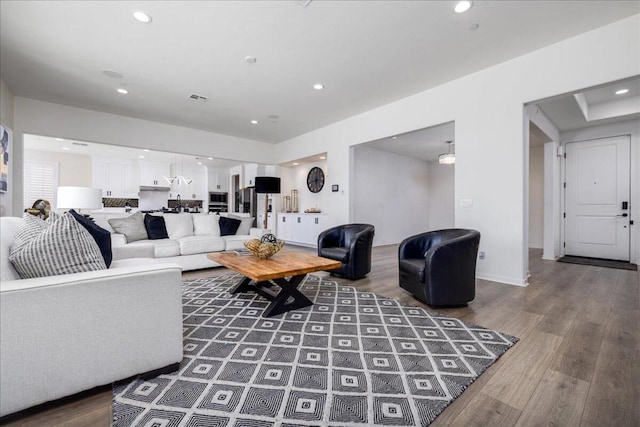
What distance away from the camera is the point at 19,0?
7.68 ft

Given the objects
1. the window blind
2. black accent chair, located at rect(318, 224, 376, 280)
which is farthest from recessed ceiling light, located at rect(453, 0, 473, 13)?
the window blind

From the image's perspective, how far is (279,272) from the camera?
91.0 inches

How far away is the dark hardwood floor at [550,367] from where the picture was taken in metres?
1.28

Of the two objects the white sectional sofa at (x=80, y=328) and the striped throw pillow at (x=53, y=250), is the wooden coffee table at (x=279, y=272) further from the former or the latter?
the striped throw pillow at (x=53, y=250)

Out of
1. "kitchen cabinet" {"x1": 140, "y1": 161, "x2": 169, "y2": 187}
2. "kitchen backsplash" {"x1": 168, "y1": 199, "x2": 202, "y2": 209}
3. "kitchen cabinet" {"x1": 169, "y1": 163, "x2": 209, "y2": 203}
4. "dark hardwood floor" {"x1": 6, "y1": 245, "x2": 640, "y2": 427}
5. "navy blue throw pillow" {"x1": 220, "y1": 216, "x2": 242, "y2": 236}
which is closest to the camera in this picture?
"dark hardwood floor" {"x1": 6, "y1": 245, "x2": 640, "y2": 427}

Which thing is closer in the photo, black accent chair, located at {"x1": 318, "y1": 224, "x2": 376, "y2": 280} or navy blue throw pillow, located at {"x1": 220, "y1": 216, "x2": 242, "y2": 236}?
black accent chair, located at {"x1": 318, "y1": 224, "x2": 376, "y2": 280}

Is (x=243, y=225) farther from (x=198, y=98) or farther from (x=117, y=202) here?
(x=117, y=202)

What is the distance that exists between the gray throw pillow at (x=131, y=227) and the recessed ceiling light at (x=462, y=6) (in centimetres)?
474

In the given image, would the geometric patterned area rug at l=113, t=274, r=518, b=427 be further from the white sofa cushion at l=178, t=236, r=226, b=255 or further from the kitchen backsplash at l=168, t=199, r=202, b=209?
the kitchen backsplash at l=168, t=199, r=202, b=209

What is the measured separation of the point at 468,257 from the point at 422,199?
6254 mm

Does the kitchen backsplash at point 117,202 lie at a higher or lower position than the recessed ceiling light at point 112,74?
lower

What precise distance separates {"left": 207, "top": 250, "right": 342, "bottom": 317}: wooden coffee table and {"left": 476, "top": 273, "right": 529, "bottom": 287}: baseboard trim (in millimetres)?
2252

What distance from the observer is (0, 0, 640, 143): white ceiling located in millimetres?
2492

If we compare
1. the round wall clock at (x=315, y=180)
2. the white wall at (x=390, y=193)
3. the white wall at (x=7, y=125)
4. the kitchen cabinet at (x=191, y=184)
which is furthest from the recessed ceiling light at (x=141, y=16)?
the kitchen cabinet at (x=191, y=184)
